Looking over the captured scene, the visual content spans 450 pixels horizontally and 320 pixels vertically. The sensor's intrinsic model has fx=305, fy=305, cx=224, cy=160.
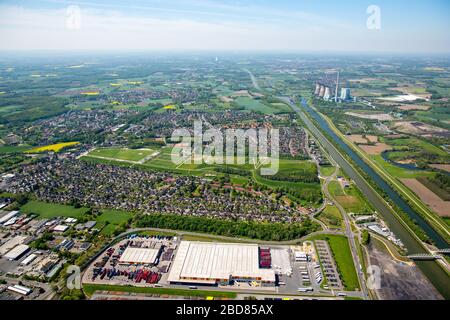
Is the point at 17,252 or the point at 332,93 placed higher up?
the point at 332,93

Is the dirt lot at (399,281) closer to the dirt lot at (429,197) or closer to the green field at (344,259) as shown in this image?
the green field at (344,259)

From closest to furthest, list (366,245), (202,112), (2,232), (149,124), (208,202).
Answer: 1. (366,245)
2. (2,232)
3. (208,202)
4. (149,124)
5. (202,112)

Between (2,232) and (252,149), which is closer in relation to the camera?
(2,232)

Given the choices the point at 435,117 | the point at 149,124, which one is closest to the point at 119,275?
the point at 149,124

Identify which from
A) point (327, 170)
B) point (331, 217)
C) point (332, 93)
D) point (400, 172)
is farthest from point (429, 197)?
point (332, 93)

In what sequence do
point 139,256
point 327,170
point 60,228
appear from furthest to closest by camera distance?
point 327,170, point 60,228, point 139,256

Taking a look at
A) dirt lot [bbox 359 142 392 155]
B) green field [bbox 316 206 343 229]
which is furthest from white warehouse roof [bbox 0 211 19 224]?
dirt lot [bbox 359 142 392 155]

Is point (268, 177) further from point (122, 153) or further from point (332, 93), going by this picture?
point (332, 93)

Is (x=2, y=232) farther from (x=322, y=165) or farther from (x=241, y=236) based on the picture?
(x=322, y=165)
